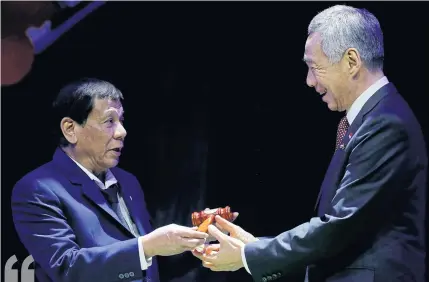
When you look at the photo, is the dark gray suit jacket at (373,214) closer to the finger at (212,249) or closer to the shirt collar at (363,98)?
the shirt collar at (363,98)

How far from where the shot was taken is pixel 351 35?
92.0 inches

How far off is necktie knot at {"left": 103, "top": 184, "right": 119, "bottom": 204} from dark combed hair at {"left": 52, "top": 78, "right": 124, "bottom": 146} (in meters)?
0.30

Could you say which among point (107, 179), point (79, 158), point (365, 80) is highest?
point (365, 80)

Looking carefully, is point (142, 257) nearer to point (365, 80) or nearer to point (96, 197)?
point (96, 197)

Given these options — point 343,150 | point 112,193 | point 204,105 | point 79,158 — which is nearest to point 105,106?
point 79,158

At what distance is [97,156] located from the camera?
9.49 ft

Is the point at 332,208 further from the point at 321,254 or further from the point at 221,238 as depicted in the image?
the point at 221,238

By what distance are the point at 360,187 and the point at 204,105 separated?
3.85 feet

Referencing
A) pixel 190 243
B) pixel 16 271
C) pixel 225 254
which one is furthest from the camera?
pixel 16 271

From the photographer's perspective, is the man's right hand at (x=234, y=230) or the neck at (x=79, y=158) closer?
the man's right hand at (x=234, y=230)

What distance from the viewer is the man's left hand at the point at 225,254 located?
96.6 inches

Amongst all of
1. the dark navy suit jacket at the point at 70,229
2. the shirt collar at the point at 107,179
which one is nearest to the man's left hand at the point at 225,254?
the dark navy suit jacket at the point at 70,229

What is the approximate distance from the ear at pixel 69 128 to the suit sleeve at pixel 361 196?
42.3 inches

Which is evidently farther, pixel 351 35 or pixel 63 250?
pixel 63 250
